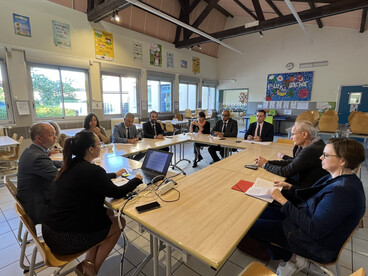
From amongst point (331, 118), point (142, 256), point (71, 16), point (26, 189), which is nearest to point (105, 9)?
point (71, 16)

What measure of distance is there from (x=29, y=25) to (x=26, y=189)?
15.0 ft

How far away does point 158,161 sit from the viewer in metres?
1.89

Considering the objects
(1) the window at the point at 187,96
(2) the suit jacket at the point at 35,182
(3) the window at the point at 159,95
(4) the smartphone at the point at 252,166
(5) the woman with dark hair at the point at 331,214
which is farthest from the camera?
(1) the window at the point at 187,96

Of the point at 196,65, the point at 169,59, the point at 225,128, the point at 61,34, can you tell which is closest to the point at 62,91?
the point at 61,34

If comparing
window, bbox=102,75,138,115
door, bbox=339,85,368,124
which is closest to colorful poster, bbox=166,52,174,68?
window, bbox=102,75,138,115

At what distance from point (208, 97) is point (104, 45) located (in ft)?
20.3

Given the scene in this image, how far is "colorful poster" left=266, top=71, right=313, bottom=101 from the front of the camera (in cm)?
786

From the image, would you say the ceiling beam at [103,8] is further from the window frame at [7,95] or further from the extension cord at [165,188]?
the extension cord at [165,188]

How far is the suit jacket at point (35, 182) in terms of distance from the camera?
4.77 ft

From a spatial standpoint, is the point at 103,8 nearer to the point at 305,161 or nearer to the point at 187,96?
the point at 187,96

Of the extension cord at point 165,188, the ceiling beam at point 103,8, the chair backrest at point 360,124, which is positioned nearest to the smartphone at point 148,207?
the extension cord at point 165,188

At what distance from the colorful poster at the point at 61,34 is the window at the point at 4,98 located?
4.18ft

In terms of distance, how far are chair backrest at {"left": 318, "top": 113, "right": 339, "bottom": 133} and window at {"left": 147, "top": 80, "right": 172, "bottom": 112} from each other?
5483 millimetres

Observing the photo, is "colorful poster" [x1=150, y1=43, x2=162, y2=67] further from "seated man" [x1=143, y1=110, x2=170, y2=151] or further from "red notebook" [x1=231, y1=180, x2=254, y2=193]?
"red notebook" [x1=231, y1=180, x2=254, y2=193]
